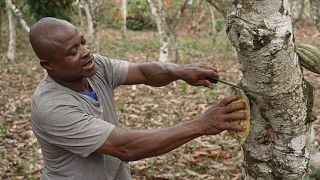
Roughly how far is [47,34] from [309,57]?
1.34 metres

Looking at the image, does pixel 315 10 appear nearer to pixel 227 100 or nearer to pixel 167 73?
pixel 167 73

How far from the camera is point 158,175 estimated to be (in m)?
4.23

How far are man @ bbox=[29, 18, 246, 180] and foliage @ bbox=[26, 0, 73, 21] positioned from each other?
5.76 m

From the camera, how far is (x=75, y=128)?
2.06 m

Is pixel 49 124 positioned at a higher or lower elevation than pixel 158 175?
higher

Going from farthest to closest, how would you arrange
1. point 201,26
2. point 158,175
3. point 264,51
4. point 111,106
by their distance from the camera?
point 201,26 → point 158,175 → point 111,106 → point 264,51

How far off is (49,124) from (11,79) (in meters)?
7.61

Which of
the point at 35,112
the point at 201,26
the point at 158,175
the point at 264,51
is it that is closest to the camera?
the point at 264,51

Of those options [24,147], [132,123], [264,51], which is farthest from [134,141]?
[132,123]

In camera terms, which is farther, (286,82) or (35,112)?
(35,112)

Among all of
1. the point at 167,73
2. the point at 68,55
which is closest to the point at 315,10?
the point at 167,73

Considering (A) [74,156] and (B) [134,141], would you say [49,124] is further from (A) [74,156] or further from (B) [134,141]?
(B) [134,141]

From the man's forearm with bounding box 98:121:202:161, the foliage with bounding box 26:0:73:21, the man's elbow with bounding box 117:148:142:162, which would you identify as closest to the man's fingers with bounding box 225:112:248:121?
the man's forearm with bounding box 98:121:202:161

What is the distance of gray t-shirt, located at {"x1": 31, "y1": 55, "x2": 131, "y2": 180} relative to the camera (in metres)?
2.06
